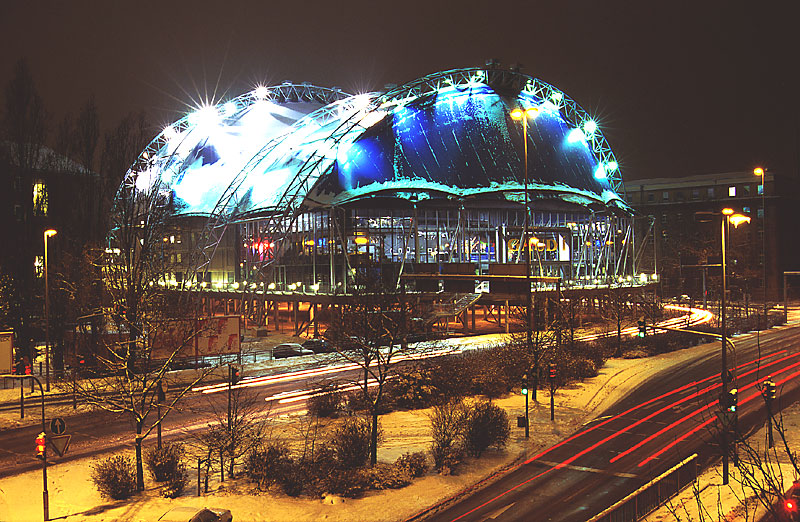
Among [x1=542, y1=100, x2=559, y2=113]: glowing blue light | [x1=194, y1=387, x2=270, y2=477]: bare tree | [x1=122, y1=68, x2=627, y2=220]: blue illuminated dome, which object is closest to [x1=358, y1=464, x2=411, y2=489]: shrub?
[x1=194, y1=387, x2=270, y2=477]: bare tree

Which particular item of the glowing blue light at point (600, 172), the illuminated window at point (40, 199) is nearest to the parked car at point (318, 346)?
the illuminated window at point (40, 199)

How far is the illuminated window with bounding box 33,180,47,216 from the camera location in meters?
45.6

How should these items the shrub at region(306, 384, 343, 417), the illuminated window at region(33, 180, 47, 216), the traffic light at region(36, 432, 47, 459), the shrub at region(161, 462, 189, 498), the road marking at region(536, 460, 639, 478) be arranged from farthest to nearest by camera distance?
the illuminated window at region(33, 180, 47, 216) < the shrub at region(306, 384, 343, 417) < the road marking at region(536, 460, 639, 478) < the shrub at region(161, 462, 189, 498) < the traffic light at region(36, 432, 47, 459)

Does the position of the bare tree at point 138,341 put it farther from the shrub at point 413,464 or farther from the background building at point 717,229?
the background building at point 717,229

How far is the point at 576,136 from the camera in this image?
79312 mm

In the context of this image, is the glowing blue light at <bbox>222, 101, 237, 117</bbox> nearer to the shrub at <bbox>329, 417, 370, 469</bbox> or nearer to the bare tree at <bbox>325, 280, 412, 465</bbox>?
the bare tree at <bbox>325, 280, 412, 465</bbox>

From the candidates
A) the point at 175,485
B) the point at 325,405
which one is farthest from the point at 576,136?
the point at 175,485

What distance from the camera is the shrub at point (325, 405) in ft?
95.2

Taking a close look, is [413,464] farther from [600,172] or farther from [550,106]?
[600,172]

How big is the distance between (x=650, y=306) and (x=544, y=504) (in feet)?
173

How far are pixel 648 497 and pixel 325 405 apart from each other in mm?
16308

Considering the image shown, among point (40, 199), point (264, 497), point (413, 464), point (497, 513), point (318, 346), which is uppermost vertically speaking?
point (40, 199)

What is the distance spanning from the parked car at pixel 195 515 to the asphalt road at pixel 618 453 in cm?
587

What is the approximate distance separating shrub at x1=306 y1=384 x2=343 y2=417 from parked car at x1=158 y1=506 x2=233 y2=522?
1195 cm
